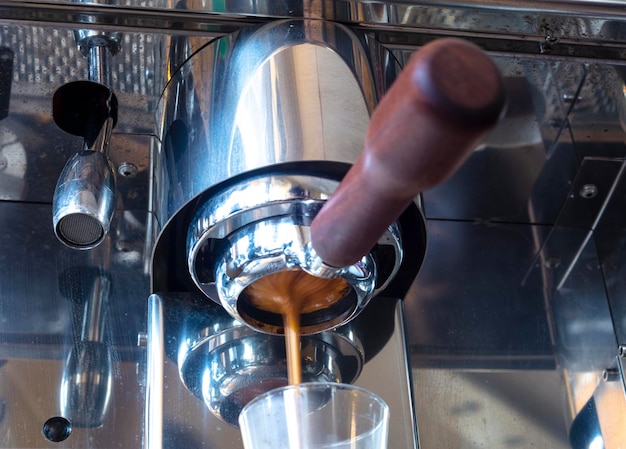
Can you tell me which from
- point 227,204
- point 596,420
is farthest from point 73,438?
point 596,420

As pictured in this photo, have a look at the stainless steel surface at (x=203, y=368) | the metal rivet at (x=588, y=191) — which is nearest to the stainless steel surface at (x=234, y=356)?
the stainless steel surface at (x=203, y=368)

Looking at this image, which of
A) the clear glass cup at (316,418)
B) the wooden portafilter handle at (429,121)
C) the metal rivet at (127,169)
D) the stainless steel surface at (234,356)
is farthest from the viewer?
the metal rivet at (127,169)

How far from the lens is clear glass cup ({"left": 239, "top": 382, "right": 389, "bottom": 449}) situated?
508mm

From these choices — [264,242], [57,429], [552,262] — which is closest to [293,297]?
[264,242]

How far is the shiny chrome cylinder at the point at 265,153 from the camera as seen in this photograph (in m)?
0.54

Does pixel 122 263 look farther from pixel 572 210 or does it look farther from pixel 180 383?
pixel 572 210

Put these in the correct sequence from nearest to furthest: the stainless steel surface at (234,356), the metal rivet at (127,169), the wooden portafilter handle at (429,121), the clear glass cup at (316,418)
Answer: the wooden portafilter handle at (429,121)
the clear glass cup at (316,418)
the stainless steel surface at (234,356)
the metal rivet at (127,169)

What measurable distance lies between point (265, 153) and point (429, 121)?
20 cm

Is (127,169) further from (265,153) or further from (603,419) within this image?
(603,419)

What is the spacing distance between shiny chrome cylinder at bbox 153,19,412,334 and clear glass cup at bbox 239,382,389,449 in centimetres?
6

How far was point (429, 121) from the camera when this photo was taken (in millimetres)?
354

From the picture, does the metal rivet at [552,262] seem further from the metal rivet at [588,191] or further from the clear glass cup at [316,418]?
the clear glass cup at [316,418]

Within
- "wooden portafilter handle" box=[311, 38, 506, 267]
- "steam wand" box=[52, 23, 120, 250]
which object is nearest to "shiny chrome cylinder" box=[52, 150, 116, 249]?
"steam wand" box=[52, 23, 120, 250]

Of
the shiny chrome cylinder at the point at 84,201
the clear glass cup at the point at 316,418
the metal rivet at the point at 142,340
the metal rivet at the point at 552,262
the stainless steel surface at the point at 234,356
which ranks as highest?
the metal rivet at the point at 552,262
